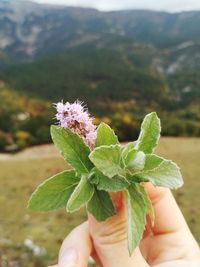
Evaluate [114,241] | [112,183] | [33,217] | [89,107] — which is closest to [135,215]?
[112,183]

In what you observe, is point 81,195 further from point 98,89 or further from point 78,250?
point 98,89

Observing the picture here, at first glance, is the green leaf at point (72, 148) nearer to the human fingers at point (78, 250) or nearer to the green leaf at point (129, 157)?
the green leaf at point (129, 157)

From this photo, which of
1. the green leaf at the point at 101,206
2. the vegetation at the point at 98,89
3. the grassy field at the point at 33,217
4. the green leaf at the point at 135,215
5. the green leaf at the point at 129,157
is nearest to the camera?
the green leaf at the point at 135,215

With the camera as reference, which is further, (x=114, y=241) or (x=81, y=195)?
(x=114, y=241)

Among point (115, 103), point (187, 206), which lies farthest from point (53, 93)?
point (187, 206)

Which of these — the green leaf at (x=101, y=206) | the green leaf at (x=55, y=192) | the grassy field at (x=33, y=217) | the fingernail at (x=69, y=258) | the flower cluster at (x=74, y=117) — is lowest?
the grassy field at (x=33, y=217)

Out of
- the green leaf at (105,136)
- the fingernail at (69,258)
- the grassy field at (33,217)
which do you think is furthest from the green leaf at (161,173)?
Answer: the grassy field at (33,217)
